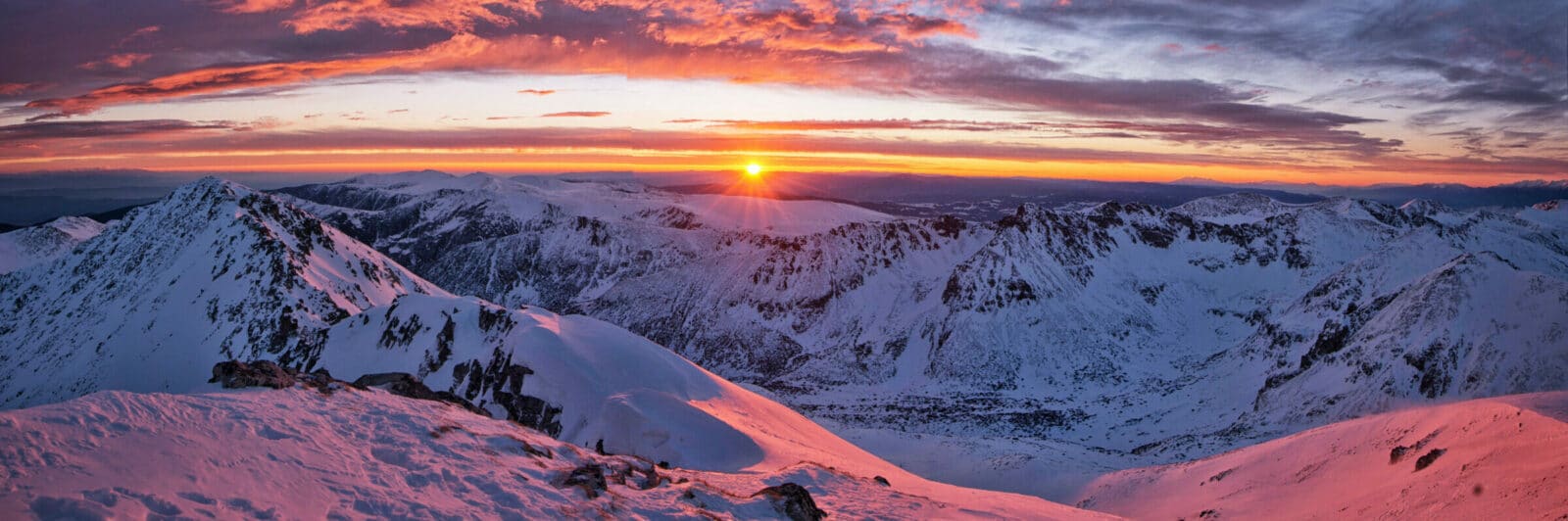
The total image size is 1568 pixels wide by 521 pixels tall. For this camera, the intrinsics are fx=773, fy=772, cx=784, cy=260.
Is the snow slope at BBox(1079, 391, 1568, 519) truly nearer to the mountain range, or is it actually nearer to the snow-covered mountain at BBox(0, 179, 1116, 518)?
the mountain range

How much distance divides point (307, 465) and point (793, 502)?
39.9 ft

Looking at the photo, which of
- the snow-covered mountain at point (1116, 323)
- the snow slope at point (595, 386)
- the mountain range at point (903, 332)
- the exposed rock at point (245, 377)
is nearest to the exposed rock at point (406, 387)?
the exposed rock at point (245, 377)

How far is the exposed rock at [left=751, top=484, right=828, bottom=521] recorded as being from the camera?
2186 cm

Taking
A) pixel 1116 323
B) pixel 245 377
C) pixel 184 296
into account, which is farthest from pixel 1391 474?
pixel 184 296

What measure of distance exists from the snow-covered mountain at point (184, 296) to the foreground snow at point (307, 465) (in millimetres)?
61108

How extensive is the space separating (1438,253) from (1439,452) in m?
101

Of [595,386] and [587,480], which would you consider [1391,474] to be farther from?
[595,386]

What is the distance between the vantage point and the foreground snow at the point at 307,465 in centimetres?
1327

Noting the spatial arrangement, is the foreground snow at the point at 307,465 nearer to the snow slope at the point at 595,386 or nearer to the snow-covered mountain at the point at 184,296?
the snow slope at the point at 595,386

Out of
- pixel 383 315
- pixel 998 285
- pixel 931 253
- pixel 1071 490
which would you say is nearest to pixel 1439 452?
pixel 1071 490

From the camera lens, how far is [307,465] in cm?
1633

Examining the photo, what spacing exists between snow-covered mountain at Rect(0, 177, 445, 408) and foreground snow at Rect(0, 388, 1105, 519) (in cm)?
6111

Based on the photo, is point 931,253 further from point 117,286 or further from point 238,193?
point 117,286

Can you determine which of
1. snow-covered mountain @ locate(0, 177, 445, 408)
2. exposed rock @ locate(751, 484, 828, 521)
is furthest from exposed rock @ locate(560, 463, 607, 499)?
snow-covered mountain @ locate(0, 177, 445, 408)
